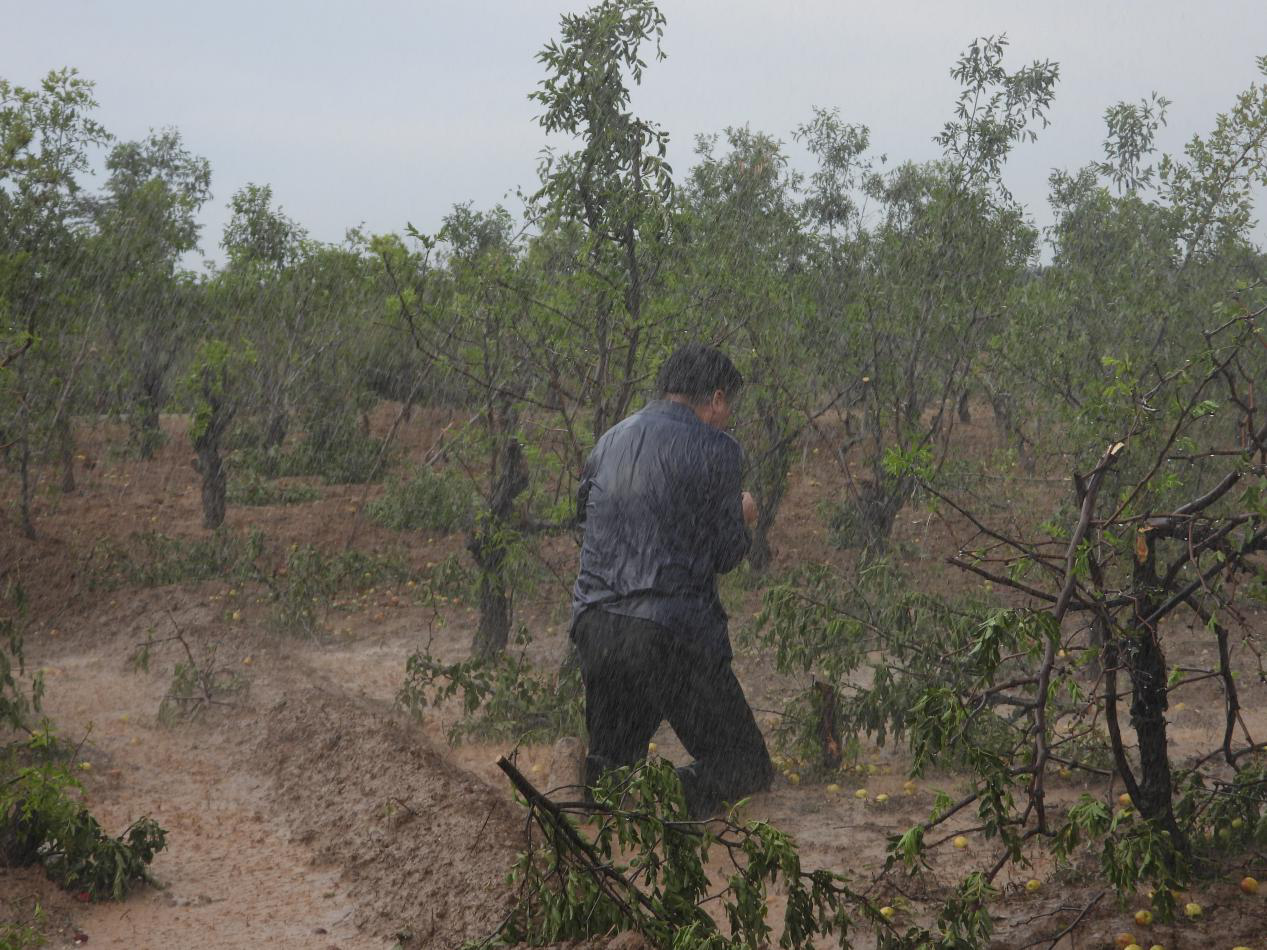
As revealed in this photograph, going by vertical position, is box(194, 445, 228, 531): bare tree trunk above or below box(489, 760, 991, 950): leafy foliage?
above

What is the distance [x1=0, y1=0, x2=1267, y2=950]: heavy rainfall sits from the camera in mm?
3225

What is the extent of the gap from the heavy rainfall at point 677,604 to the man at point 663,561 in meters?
0.02

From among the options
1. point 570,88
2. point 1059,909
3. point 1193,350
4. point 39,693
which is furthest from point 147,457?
point 1059,909

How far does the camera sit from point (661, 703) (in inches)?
163

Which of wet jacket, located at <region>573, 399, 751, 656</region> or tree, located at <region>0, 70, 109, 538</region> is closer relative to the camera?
wet jacket, located at <region>573, 399, 751, 656</region>

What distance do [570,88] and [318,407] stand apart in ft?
37.2

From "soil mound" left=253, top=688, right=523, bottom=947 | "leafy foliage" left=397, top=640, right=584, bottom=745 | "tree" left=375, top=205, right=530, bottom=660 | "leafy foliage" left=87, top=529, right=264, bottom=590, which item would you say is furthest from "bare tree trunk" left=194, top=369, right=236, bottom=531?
"leafy foliage" left=397, top=640, right=584, bottom=745

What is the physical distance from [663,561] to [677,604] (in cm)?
16

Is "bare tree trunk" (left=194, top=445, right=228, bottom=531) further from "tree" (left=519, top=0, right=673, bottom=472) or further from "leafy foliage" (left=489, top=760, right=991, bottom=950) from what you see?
"leafy foliage" (left=489, top=760, right=991, bottom=950)

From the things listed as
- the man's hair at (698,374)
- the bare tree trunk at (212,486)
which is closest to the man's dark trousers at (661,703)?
the man's hair at (698,374)

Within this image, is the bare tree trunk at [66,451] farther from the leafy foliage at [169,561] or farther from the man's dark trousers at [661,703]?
the man's dark trousers at [661,703]

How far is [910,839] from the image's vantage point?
2596mm

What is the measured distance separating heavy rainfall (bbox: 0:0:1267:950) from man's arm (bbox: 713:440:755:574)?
0.4 inches

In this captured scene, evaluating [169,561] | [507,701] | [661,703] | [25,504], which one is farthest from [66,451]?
[661,703]
